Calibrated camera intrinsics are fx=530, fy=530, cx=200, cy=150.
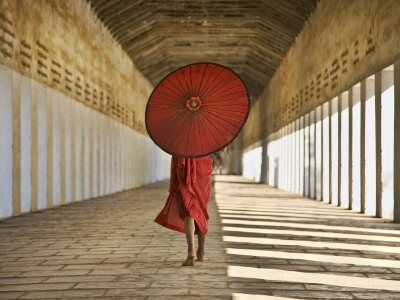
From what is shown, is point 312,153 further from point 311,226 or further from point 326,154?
point 311,226

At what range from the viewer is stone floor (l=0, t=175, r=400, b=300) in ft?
13.8

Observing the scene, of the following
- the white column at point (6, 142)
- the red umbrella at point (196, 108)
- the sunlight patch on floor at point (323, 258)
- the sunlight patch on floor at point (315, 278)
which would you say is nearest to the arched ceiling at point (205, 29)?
the white column at point (6, 142)

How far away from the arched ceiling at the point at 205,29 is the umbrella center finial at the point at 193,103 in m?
13.2

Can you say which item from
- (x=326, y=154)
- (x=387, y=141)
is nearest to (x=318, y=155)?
(x=326, y=154)

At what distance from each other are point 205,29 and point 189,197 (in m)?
18.8

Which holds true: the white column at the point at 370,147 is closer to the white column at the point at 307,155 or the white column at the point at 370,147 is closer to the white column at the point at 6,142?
the white column at the point at 307,155

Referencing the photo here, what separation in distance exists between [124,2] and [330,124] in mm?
8544

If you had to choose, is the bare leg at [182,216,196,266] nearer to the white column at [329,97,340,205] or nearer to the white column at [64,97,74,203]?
the white column at [64,97,74,203]

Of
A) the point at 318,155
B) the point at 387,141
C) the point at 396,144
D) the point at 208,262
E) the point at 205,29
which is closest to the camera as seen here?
the point at 208,262

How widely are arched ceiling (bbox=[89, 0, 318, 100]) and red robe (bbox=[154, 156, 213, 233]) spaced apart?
43.6 feet

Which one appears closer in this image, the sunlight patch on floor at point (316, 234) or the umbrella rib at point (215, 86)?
the umbrella rib at point (215, 86)

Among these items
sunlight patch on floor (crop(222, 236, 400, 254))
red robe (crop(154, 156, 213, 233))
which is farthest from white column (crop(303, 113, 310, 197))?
red robe (crop(154, 156, 213, 233))

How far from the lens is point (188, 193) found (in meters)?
5.41

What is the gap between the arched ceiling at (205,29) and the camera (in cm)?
1928
